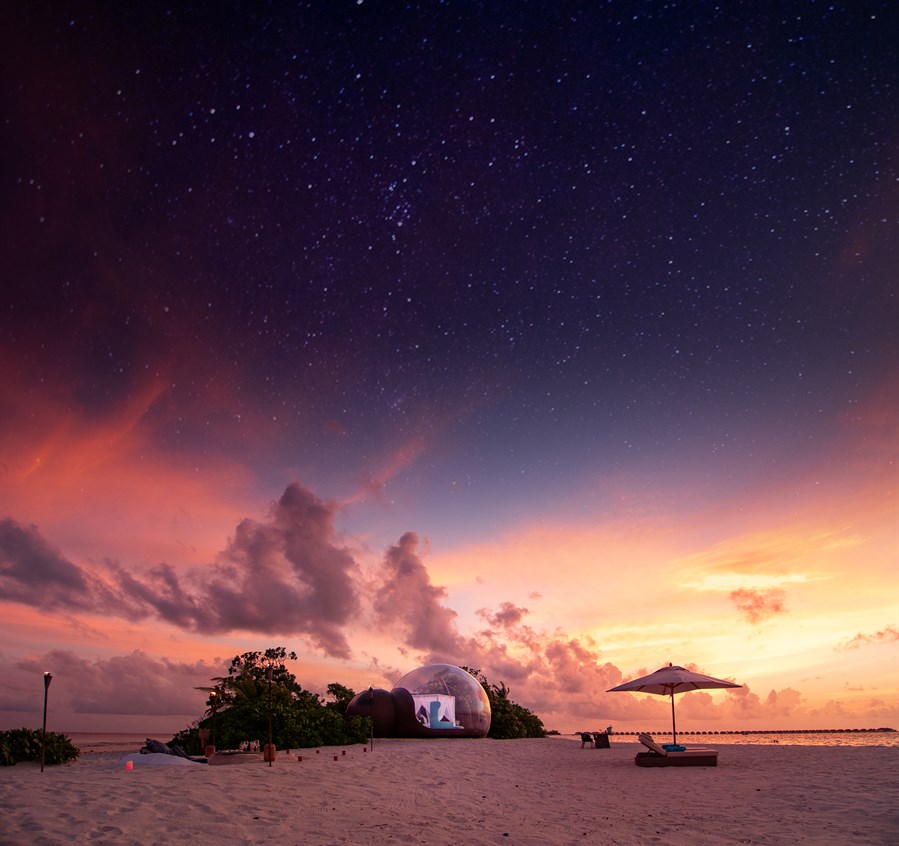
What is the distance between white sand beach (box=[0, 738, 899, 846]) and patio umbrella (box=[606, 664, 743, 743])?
268 cm

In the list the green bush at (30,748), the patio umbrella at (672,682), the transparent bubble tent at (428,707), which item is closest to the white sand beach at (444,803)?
the green bush at (30,748)

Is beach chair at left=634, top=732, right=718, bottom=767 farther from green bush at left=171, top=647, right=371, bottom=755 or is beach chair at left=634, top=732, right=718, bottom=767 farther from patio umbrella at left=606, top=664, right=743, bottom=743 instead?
green bush at left=171, top=647, right=371, bottom=755

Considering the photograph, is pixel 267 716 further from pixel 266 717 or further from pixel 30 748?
pixel 30 748

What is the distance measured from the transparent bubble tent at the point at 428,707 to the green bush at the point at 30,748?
43.6ft

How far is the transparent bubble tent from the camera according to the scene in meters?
29.3

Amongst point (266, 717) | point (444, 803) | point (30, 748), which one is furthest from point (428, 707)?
point (444, 803)

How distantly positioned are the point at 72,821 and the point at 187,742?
1430 cm

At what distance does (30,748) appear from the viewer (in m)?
17.2

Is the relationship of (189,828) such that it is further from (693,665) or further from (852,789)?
(693,665)

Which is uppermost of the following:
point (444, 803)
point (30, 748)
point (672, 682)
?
point (672, 682)

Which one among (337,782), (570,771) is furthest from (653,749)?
(337,782)

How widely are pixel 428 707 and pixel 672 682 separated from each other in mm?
12455

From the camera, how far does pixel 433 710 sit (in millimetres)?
29562

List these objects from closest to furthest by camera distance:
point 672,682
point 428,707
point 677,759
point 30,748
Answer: point 30,748
point 677,759
point 672,682
point 428,707
